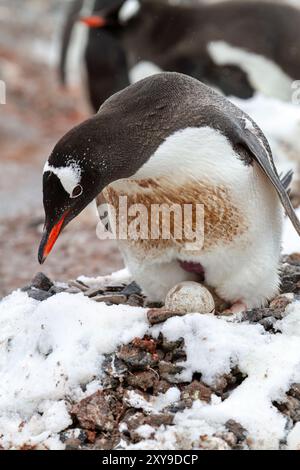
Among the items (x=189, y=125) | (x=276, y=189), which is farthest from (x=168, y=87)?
(x=276, y=189)

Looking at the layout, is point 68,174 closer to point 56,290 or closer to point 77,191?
point 77,191

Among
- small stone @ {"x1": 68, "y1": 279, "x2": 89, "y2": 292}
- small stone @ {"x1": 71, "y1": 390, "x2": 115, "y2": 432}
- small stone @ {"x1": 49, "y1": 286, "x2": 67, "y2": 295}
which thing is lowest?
small stone @ {"x1": 68, "y1": 279, "x2": 89, "y2": 292}

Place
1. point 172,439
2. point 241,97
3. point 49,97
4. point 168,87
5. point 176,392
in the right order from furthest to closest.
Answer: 1. point 49,97
2. point 241,97
3. point 168,87
4. point 176,392
5. point 172,439

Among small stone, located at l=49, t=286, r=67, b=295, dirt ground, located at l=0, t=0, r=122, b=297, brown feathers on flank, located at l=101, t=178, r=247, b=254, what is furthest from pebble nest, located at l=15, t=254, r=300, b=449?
dirt ground, located at l=0, t=0, r=122, b=297

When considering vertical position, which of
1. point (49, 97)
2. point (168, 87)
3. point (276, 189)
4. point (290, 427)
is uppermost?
point (168, 87)

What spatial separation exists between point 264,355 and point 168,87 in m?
1.01

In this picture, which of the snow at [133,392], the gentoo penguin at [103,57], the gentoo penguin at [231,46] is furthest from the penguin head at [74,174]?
the gentoo penguin at [103,57]

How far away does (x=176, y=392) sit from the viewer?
111 inches

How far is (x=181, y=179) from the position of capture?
309cm

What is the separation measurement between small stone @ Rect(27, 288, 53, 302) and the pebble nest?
53 centimetres

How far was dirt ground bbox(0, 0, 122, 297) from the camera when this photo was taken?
228 inches

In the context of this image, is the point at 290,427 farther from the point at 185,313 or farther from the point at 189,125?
the point at 189,125

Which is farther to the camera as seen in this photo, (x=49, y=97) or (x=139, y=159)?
(x=49, y=97)

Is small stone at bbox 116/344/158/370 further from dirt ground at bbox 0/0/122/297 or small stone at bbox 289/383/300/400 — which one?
dirt ground at bbox 0/0/122/297
